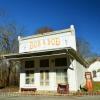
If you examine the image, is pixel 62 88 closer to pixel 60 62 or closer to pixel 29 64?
pixel 60 62

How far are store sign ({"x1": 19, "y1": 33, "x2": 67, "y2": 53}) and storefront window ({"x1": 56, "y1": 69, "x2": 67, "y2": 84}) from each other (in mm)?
2445

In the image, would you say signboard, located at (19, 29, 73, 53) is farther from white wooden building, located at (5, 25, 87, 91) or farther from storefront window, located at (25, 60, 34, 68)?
storefront window, located at (25, 60, 34, 68)

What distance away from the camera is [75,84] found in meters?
19.1

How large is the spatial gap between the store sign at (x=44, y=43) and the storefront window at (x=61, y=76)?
244 cm

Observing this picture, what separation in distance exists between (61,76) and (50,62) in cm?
181

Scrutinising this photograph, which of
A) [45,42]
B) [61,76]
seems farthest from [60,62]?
→ [45,42]

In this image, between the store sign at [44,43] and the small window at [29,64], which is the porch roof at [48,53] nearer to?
the small window at [29,64]

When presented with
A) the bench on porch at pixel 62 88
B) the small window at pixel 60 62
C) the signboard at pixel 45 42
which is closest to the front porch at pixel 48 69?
the small window at pixel 60 62

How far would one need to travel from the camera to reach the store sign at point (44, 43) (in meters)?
20.9

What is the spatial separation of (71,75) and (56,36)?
173 inches

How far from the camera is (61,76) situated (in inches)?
784

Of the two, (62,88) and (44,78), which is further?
(44,78)

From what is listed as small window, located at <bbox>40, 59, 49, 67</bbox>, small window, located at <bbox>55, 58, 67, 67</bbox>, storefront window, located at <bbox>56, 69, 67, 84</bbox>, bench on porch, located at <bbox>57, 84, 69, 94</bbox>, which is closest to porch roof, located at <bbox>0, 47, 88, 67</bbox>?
small window, located at <bbox>55, 58, 67, 67</bbox>

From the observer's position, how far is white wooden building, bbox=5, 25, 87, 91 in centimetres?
1934
